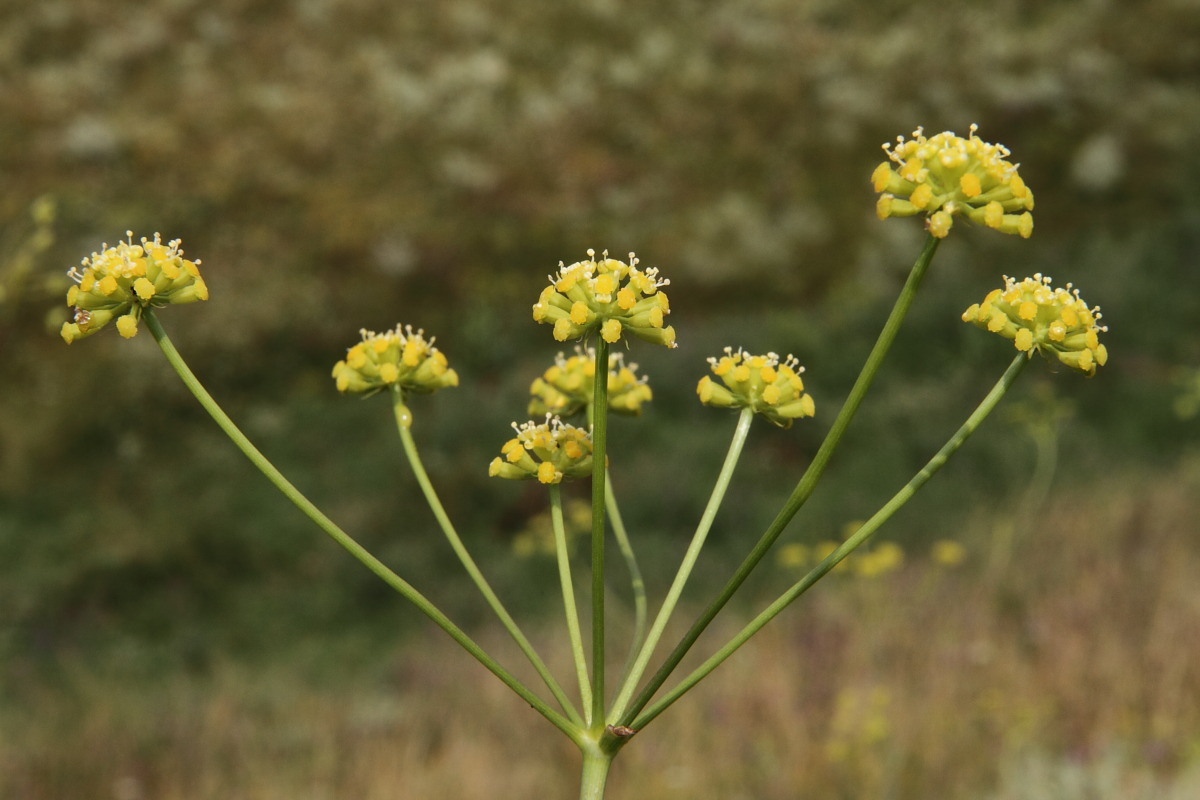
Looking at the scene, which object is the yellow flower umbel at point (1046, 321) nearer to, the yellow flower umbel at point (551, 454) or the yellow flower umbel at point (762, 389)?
the yellow flower umbel at point (762, 389)

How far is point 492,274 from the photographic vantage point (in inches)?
483

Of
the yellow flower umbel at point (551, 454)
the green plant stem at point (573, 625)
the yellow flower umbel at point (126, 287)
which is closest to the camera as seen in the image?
the green plant stem at point (573, 625)

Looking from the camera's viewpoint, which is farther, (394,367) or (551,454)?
(394,367)

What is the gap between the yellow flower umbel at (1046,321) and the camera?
157 centimetres

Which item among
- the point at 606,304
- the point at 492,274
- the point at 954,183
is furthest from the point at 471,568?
the point at 492,274

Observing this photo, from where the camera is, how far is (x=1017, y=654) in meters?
5.13

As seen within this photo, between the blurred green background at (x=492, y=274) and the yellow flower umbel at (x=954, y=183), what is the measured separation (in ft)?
9.86

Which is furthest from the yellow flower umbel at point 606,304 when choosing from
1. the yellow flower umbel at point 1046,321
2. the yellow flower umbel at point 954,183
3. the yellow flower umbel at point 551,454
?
the yellow flower umbel at point 1046,321

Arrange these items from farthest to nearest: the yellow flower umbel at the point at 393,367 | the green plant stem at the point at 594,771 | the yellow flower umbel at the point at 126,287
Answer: the yellow flower umbel at the point at 393,367 < the yellow flower umbel at the point at 126,287 < the green plant stem at the point at 594,771

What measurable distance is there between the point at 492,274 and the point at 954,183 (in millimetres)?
10984

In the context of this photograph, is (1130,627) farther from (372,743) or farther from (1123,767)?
(372,743)

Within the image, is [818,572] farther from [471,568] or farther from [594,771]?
[471,568]

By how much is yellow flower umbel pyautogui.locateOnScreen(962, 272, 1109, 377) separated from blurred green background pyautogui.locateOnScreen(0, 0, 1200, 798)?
122 inches

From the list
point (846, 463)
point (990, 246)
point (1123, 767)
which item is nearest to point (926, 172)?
point (1123, 767)
